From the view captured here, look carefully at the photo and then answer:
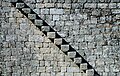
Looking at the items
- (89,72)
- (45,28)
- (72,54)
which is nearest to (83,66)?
(89,72)

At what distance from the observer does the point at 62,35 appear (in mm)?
8031

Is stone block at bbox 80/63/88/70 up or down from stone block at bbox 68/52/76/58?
down

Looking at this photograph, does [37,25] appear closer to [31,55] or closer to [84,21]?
[31,55]

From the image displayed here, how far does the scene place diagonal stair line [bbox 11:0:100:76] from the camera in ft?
25.8

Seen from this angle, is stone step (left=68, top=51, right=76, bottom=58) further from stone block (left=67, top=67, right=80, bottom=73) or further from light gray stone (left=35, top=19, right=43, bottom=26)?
light gray stone (left=35, top=19, right=43, bottom=26)

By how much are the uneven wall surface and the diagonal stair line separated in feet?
0.43

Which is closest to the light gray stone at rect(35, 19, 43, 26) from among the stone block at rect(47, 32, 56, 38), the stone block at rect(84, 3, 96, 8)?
the stone block at rect(47, 32, 56, 38)

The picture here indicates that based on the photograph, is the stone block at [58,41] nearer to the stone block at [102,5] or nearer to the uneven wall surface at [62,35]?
the uneven wall surface at [62,35]

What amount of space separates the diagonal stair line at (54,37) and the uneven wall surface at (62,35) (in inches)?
5.2

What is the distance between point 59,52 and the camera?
811 cm

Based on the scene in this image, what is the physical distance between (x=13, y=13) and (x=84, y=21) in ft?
8.16

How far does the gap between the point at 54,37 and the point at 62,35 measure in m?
0.29

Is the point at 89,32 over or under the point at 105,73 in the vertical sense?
over

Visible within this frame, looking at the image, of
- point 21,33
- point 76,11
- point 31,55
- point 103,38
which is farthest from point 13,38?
point 103,38
